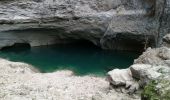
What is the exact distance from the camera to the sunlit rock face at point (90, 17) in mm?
17297

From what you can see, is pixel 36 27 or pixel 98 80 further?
pixel 36 27

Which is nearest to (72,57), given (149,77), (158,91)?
(149,77)

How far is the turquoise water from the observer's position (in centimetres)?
1558

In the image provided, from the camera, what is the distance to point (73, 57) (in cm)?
1798

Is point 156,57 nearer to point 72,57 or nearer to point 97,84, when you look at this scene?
point 97,84

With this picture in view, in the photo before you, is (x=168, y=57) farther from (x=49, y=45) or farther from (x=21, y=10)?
(x=49, y=45)

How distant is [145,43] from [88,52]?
129 inches

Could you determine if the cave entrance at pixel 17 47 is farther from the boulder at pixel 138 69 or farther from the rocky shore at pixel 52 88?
the boulder at pixel 138 69

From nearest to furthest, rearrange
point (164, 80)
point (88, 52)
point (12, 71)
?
1. point (164, 80)
2. point (12, 71)
3. point (88, 52)

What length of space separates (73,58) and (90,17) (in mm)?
2205

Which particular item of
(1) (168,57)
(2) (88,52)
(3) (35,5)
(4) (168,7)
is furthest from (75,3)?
(1) (168,57)

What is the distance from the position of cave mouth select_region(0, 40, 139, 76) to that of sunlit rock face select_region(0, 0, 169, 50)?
1051 mm

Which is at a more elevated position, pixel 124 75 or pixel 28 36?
pixel 124 75

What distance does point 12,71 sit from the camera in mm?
A: 12922
